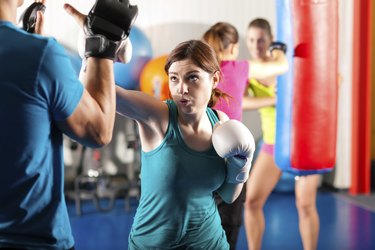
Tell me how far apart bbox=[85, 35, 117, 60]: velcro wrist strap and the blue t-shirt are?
9cm

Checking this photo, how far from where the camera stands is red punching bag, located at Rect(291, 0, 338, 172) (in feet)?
10.1

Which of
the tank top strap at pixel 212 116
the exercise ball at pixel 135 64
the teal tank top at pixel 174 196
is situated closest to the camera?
the teal tank top at pixel 174 196

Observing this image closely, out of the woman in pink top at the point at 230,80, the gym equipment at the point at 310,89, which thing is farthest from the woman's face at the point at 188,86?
the gym equipment at the point at 310,89

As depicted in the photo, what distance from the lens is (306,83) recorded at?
3115 millimetres

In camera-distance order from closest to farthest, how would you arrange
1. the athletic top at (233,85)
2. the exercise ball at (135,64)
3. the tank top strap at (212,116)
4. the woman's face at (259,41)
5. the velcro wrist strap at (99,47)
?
the velcro wrist strap at (99,47)
the tank top strap at (212,116)
the athletic top at (233,85)
the woman's face at (259,41)
the exercise ball at (135,64)

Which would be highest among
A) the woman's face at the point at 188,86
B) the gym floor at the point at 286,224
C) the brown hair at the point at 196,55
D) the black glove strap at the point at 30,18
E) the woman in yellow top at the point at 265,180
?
the black glove strap at the point at 30,18

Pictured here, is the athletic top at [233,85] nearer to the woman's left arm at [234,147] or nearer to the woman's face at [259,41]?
the woman's left arm at [234,147]

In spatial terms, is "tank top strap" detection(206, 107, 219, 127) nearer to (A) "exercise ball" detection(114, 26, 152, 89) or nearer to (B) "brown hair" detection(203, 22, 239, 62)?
(B) "brown hair" detection(203, 22, 239, 62)

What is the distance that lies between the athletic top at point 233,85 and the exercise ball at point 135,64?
2701mm

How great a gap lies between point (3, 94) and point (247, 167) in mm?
996

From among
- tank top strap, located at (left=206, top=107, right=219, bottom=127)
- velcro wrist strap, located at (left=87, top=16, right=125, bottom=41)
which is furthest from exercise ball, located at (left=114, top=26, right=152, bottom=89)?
velcro wrist strap, located at (left=87, top=16, right=125, bottom=41)

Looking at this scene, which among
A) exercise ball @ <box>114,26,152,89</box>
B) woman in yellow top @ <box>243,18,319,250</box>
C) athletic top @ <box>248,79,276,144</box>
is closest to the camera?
woman in yellow top @ <box>243,18,319,250</box>

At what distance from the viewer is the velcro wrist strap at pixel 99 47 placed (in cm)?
141

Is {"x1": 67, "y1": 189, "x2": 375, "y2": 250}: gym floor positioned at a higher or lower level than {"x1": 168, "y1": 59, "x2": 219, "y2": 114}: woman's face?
lower
